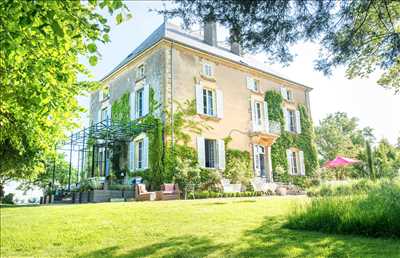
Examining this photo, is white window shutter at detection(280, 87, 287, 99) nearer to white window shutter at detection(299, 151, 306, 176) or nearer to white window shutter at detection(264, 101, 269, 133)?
white window shutter at detection(264, 101, 269, 133)

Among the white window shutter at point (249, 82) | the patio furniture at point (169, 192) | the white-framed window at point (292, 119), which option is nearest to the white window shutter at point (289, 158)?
the white-framed window at point (292, 119)

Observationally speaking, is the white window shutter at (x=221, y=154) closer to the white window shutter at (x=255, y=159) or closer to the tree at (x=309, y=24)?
the white window shutter at (x=255, y=159)

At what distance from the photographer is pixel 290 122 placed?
21828 mm

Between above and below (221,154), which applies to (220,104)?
above

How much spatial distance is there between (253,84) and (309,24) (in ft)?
47.1

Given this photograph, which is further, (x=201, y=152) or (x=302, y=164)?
(x=302, y=164)

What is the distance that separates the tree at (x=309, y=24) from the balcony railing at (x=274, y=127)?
44.1ft

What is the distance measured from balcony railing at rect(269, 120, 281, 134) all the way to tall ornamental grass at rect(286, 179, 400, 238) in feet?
45.7

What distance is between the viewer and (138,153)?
16109mm

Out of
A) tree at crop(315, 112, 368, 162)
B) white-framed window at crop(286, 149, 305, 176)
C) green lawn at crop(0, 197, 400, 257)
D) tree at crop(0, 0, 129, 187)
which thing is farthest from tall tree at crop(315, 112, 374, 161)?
tree at crop(0, 0, 129, 187)

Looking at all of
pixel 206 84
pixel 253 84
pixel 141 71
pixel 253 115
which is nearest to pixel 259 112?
pixel 253 115

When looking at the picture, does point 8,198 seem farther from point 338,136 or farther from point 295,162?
point 338,136

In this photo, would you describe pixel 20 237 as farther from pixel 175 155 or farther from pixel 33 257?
pixel 175 155

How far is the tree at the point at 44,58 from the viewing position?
302 centimetres
